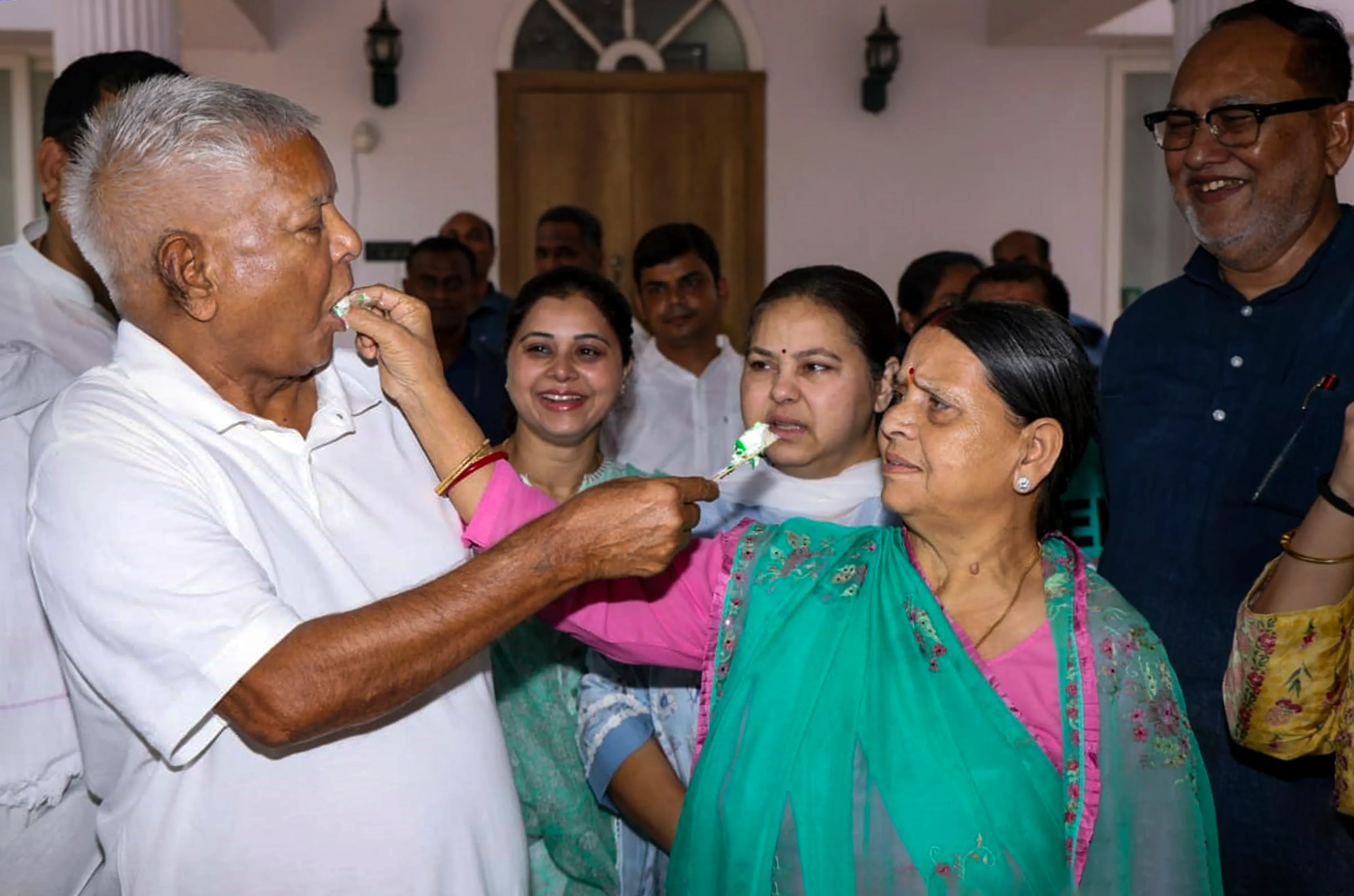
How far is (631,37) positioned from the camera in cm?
795

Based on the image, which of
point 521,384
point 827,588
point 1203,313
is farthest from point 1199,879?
point 521,384

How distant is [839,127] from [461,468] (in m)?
6.59

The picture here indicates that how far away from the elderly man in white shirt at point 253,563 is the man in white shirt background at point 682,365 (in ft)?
8.73

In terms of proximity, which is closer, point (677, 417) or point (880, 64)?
point (677, 417)

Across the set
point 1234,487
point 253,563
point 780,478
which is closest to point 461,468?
point 253,563

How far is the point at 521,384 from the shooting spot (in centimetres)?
290

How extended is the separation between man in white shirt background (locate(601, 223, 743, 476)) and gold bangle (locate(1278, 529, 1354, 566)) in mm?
2660

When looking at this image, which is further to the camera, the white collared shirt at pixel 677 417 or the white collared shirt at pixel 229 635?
the white collared shirt at pixel 677 417

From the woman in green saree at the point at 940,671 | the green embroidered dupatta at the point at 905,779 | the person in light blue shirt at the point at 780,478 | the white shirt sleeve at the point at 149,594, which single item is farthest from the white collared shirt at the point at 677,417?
the white shirt sleeve at the point at 149,594

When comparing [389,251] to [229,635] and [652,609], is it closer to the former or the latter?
[652,609]

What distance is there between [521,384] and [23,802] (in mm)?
1277

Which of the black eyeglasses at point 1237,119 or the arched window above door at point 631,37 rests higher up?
the arched window above door at point 631,37

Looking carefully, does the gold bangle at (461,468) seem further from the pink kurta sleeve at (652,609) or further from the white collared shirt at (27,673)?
the white collared shirt at (27,673)

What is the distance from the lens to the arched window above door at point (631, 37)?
7855 mm
